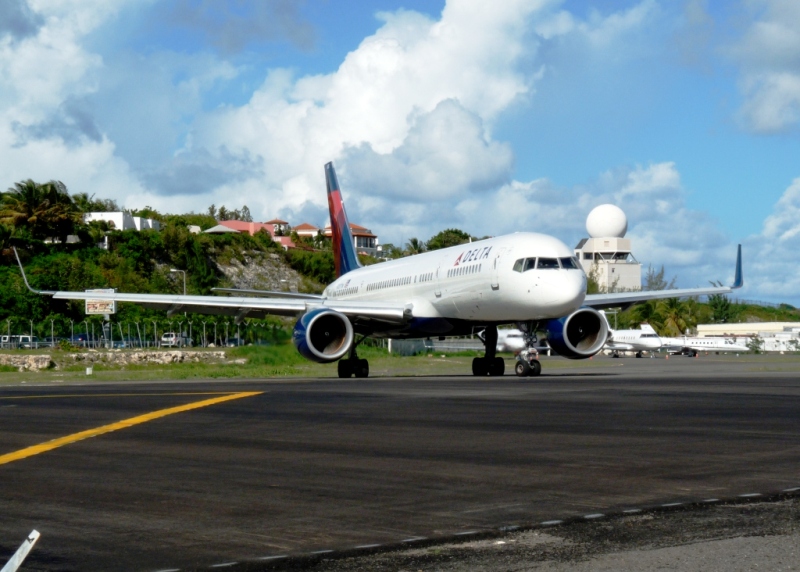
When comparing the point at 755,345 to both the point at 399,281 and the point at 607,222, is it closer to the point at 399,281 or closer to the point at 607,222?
the point at 607,222

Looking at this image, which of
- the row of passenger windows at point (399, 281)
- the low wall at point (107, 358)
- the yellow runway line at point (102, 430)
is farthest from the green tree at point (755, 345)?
the yellow runway line at point (102, 430)

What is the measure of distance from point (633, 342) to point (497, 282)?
54127 millimetres

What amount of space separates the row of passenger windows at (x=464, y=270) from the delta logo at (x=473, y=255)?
218mm

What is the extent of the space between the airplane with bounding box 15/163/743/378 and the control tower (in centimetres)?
7822

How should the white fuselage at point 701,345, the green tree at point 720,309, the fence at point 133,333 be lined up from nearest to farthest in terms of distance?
the fence at point 133,333, the white fuselage at point 701,345, the green tree at point 720,309

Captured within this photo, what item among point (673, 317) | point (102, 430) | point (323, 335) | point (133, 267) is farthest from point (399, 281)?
point (673, 317)

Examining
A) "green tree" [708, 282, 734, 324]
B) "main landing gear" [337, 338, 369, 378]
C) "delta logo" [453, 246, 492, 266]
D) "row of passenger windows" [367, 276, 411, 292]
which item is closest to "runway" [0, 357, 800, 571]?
"delta logo" [453, 246, 492, 266]

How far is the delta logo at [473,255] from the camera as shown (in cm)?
3077

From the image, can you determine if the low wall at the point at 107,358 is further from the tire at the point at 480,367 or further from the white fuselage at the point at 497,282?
the tire at the point at 480,367

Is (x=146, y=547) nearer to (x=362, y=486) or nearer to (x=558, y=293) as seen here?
(x=362, y=486)

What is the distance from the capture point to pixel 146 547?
21.2ft

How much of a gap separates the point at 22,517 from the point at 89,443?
4713 millimetres

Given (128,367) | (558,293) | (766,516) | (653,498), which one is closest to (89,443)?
(653,498)

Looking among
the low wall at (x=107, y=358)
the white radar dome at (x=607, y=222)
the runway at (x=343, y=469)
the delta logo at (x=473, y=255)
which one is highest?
the white radar dome at (x=607, y=222)
